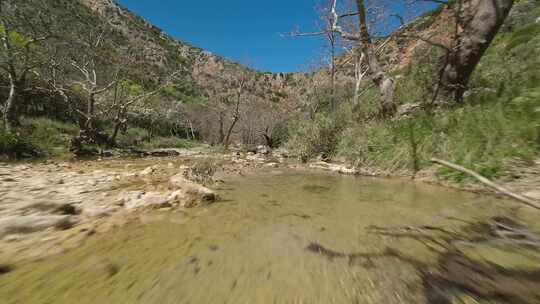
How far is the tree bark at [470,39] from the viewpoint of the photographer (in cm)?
486

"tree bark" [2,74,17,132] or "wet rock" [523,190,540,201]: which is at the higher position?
"tree bark" [2,74,17,132]

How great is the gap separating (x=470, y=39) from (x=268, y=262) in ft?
20.7

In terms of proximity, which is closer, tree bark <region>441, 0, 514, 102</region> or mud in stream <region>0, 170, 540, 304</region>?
mud in stream <region>0, 170, 540, 304</region>

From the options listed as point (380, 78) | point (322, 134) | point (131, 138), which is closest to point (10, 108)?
point (322, 134)

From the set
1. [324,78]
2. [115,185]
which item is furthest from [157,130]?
[115,185]

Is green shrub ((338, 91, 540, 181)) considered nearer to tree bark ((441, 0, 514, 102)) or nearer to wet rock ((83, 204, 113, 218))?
tree bark ((441, 0, 514, 102))

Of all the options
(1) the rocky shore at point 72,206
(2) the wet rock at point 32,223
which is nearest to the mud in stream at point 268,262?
(1) the rocky shore at point 72,206

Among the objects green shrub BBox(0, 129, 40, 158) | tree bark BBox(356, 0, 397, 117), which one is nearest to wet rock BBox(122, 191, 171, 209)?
tree bark BBox(356, 0, 397, 117)

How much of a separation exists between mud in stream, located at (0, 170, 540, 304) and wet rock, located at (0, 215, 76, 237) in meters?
0.42

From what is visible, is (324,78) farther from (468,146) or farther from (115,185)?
(115,185)

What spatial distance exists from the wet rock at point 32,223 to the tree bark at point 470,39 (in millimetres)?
6741

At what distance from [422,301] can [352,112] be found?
7764 mm

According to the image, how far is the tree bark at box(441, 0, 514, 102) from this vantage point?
4.86 metres

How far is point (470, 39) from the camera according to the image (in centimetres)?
510
